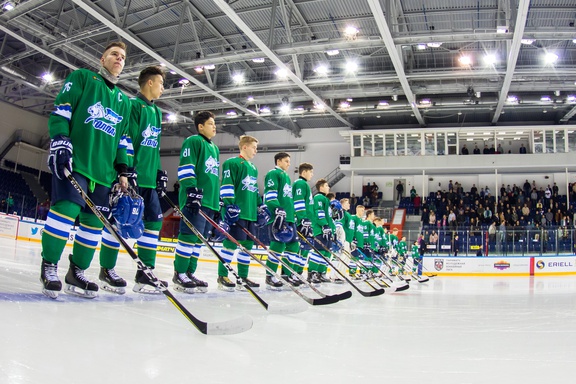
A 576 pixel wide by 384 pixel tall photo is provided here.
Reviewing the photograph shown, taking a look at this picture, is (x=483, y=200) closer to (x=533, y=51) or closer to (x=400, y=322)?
(x=533, y=51)

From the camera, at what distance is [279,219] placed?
5.02 meters

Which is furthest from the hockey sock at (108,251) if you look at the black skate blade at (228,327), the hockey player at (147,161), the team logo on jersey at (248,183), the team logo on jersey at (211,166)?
the team logo on jersey at (248,183)

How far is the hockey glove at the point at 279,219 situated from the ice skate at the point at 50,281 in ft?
9.13

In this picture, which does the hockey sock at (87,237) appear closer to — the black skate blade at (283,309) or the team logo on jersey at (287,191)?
the black skate blade at (283,309)

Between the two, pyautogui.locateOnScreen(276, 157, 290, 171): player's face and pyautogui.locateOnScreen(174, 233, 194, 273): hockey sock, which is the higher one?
pyautogui.locateOnScreen(276, 157, 290, 171): player's face

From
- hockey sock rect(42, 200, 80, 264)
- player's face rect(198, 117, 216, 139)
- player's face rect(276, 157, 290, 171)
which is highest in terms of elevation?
player's face rect(198, 117, 216, 139)

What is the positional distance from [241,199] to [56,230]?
93.5 inches

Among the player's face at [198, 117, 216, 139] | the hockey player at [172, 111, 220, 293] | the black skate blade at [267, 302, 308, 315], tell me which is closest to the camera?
the black skate blade at [267, 302, 308, 315]

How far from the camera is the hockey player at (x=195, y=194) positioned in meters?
3.73

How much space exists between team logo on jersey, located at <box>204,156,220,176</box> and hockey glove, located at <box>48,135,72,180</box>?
163 cm

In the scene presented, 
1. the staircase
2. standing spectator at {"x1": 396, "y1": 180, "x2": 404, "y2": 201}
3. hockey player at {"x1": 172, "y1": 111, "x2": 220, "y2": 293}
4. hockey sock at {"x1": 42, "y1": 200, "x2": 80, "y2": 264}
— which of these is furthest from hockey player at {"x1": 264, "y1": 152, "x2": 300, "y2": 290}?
the staircase

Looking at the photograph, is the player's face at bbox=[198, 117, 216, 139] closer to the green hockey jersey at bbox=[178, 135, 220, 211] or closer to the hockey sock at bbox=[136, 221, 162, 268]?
the green hockey jersey at bbox=[178, 135, 220, 211]

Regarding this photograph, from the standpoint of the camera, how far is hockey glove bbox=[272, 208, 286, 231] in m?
5.02

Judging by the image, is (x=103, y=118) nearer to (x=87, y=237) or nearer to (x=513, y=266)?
(x=87, y=237)
